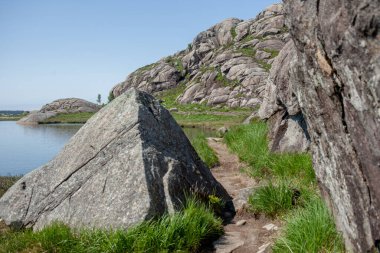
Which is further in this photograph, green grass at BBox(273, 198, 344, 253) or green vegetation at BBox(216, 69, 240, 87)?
green vegetation at BBox(216, 69, 240, 87)

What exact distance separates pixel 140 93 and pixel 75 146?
2.34 metres

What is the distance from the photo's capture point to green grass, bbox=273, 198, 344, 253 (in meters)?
6.25

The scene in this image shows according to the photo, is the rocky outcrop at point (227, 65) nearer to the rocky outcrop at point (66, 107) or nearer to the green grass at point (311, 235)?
the rocky outcrop at point (66, 107)

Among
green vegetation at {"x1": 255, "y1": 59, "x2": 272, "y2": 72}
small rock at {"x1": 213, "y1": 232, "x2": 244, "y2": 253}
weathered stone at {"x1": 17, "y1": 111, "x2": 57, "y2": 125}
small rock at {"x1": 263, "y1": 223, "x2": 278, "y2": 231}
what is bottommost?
small rock at {"x1": 213, "y1": 232, "x2": 244, "y2": 253}

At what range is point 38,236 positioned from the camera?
7980mm

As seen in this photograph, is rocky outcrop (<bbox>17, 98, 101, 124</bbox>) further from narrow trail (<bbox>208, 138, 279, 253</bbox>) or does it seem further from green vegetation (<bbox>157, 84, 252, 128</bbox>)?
narrow trail (<bbox>208, 138, 279, 253</bbox>)

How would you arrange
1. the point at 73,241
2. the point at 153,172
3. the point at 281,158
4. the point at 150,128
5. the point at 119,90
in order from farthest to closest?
the point at 119,90 < the point at 281,158 < the point at 150,128 < the point at 153,172 < the point at 73,241

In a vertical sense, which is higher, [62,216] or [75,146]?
[75,146]

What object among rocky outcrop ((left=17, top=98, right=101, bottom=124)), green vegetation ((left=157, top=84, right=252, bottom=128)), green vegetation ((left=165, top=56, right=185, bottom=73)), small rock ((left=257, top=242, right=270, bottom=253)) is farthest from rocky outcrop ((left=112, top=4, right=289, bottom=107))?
small rock ((left=257, top=242, right=270, bottom=253))

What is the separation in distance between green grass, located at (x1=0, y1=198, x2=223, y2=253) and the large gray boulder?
44cm

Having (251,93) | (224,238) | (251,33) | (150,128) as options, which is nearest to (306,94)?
(224,238)

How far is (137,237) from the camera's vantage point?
7.36 metres

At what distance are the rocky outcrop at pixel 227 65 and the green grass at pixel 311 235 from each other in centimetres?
6251

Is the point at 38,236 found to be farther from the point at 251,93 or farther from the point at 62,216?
the point at 251,93
